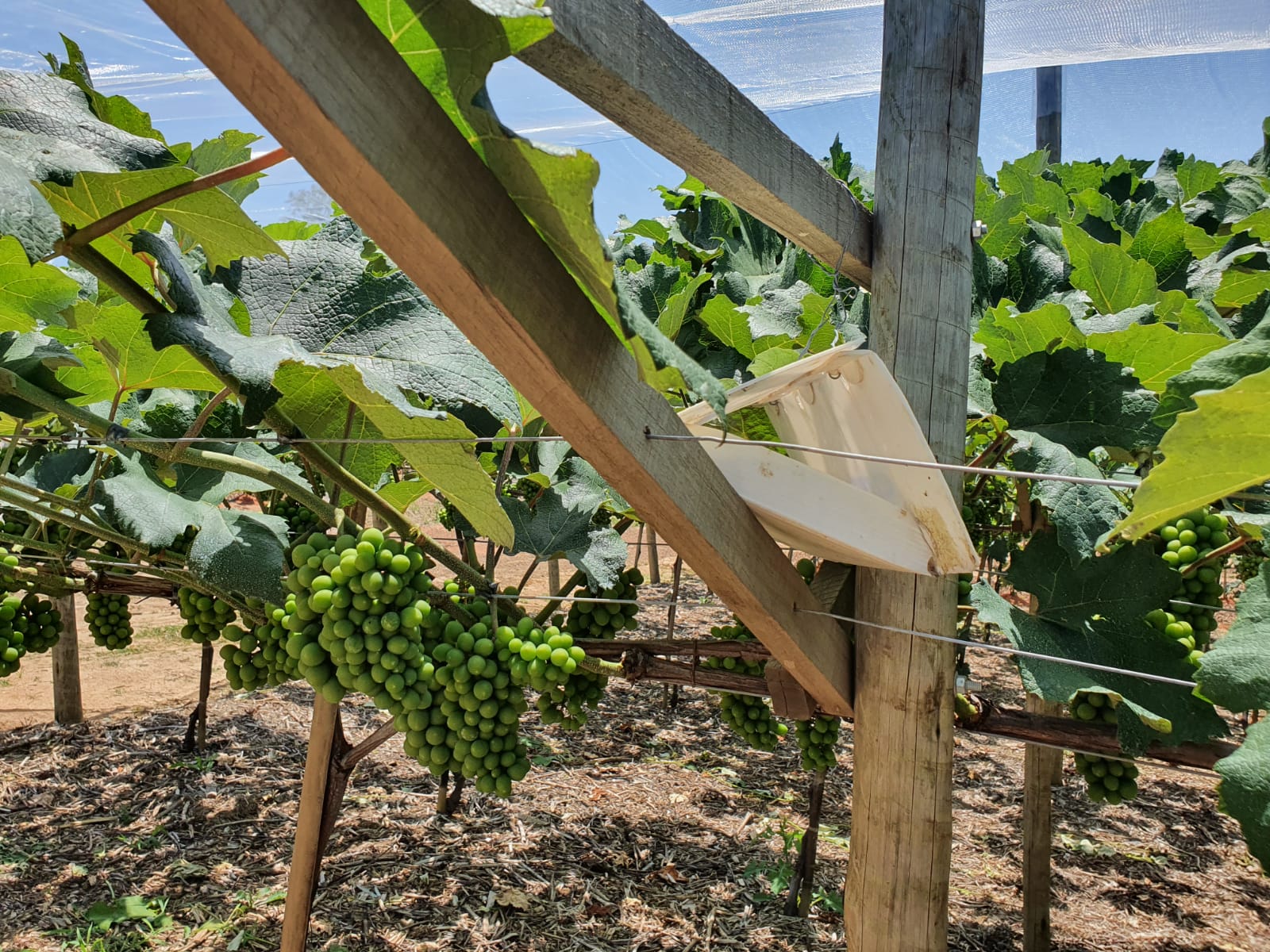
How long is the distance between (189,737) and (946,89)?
13.4 ft

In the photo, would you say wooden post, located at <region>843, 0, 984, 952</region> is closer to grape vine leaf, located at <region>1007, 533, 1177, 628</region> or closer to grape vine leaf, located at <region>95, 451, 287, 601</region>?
grape vine leaf, located at <region>1007, 533, 1177, 628</region>

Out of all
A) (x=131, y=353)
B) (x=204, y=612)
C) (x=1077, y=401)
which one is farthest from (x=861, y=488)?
(x=204, y=612)

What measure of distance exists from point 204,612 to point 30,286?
1.23m

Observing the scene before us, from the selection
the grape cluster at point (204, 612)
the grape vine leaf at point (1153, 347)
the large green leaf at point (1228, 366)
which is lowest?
the grape cluster at point (204, 612)

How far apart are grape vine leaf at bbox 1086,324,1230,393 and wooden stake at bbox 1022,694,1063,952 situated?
3.62 ft

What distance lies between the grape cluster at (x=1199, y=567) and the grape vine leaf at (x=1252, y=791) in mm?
768

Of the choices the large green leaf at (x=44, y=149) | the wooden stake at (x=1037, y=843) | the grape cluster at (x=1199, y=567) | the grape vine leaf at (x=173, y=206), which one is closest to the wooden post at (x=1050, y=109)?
the wooden stake at (x=1037, y=843)

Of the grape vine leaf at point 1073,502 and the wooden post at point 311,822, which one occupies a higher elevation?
the grape vine leaf at point 1073,502

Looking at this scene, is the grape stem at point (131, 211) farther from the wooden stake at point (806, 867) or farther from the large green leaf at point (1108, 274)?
the wooden stake at point (806, 867)

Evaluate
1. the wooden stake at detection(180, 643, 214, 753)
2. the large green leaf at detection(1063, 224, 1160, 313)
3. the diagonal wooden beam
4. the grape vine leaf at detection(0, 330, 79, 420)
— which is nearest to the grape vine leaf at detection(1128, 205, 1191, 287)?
the large green leaf at detection(1063, 224, 1160, 313)

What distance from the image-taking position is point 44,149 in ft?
2.86

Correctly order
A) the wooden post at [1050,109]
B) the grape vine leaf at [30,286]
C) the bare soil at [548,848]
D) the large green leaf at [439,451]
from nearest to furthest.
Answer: the grape vine leaf at [30,286] → the large green leaf at [439,451] → the bare soil at [548,848] → the wooden post at [1050,109]

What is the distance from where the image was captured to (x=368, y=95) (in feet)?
2.07

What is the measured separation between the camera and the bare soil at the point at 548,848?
2.90m
